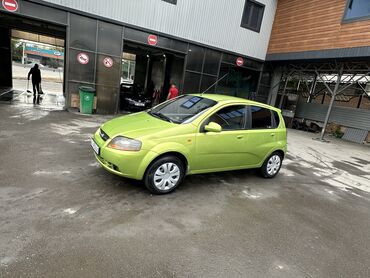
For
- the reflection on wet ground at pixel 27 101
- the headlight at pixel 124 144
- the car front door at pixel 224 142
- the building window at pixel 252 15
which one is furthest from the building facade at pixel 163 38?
the car front door at pixel 224 142

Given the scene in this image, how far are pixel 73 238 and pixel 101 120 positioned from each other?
7.41m

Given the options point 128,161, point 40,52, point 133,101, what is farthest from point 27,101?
point 40,52

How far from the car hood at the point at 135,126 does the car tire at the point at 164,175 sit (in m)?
0.50

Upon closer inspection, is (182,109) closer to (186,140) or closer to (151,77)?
(186,140)

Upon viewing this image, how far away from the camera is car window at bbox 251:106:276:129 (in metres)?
5.12

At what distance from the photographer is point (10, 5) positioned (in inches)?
345

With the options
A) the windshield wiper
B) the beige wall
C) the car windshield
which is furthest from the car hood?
the beige wall

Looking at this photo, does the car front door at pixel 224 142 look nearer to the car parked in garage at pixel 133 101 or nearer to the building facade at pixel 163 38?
the building facade at pixel 163 38

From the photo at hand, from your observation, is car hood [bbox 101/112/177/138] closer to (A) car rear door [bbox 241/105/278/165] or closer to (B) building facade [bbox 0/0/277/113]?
(A) car rear door [bbox 241/105/278/165]

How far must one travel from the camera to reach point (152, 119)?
4.58 metres

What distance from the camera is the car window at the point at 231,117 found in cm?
457

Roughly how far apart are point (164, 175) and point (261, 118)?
2.47 m

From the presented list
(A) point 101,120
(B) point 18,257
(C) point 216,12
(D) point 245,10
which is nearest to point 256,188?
(B) point 18,257

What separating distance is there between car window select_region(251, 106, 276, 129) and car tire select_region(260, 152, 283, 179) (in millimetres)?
705
